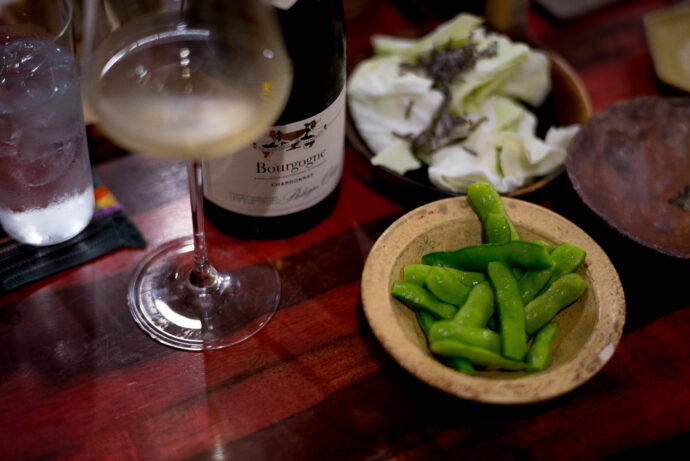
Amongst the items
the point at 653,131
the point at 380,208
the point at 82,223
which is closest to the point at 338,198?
the point at 380,208

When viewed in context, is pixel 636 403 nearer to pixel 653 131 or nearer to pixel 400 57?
pixel 653 131

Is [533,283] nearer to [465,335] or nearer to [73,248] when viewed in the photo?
[465,335]

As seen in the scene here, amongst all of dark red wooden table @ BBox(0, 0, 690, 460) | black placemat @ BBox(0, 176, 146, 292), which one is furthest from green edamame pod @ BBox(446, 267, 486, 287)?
black placemat @ BBox(0, 176, 146, 292)

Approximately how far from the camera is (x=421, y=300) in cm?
69

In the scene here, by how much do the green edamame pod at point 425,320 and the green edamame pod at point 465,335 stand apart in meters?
0.03

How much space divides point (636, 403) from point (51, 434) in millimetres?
602

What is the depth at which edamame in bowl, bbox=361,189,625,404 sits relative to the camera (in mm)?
614

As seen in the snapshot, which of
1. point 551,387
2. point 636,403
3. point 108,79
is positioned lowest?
point 636,403

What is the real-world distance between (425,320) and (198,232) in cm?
26

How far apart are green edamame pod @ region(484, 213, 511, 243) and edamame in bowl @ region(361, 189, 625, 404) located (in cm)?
3

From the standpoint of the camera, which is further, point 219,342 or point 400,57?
point 400,57

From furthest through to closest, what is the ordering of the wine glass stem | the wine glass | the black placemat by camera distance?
the black placemat
the wine glass stem
the wine glass

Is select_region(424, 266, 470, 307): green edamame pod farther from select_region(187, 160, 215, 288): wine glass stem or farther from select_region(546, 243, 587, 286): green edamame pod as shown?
select_region(187, 160, 215, 288): wine glass stem

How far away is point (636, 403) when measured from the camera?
29.0 inches
